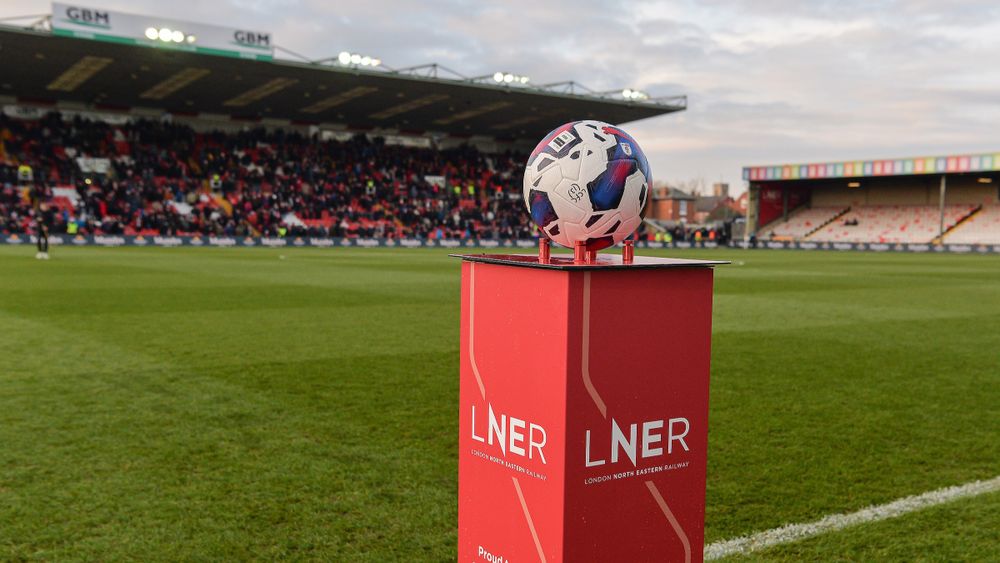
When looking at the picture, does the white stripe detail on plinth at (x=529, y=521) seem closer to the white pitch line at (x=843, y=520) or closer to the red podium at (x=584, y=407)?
the red podium at (x=584, y=407)

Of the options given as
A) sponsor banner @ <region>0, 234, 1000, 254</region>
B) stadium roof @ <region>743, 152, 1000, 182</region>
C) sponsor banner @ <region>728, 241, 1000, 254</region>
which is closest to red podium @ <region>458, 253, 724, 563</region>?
sponsor banner @ <region>0, 234, 1000, 254</region>

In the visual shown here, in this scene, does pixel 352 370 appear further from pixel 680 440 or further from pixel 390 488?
pixel 680 440

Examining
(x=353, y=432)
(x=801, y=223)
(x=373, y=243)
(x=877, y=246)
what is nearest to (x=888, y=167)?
(x=877, y=246)

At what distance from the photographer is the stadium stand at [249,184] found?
124ft

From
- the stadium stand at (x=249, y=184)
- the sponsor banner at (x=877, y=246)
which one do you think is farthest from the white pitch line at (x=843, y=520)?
the sponsor banner at (x=877, y=246)

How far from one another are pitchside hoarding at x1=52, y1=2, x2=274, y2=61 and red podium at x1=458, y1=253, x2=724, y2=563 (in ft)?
107

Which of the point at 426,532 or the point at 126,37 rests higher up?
the point at 126,37

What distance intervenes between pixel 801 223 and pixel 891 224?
6871 mm

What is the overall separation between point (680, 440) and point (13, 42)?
116 feet

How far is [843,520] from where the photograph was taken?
3418 mm

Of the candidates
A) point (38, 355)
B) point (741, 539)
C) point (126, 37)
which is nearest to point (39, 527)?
point (741, 539)

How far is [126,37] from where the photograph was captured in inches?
1185

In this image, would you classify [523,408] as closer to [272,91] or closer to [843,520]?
[843,520]

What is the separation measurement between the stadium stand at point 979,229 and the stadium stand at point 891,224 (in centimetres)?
76
